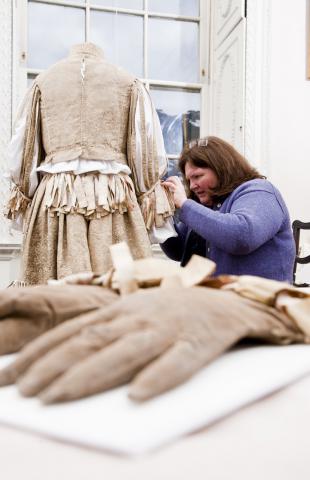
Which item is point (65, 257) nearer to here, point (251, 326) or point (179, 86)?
point (251, 326)

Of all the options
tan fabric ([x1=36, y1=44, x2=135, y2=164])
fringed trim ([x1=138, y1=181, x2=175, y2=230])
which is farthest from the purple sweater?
tan fabric ([x1=36, y1=44, x2=135, y2=164])

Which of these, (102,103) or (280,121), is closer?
(102,103)

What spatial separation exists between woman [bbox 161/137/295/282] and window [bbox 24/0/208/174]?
2.02 metres

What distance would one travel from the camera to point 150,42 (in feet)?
13.0

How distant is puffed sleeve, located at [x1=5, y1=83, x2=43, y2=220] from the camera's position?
2320mm

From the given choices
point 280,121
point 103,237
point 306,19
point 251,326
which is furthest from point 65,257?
point 306,19

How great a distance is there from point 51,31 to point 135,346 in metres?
3.67

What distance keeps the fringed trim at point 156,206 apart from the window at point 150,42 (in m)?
1.70

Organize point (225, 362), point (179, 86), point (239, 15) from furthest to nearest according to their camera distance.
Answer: point (179, 86)
point (239, 15)
point (225, 362)

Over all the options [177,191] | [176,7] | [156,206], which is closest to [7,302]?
[177,191]

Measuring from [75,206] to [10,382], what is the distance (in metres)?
1.69

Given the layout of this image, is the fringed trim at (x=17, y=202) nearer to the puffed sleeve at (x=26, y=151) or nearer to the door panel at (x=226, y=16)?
the puffed sleeve at (x=26, y=151)

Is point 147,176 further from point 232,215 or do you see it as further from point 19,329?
point 19,329

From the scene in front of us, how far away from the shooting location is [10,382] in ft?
1.78
